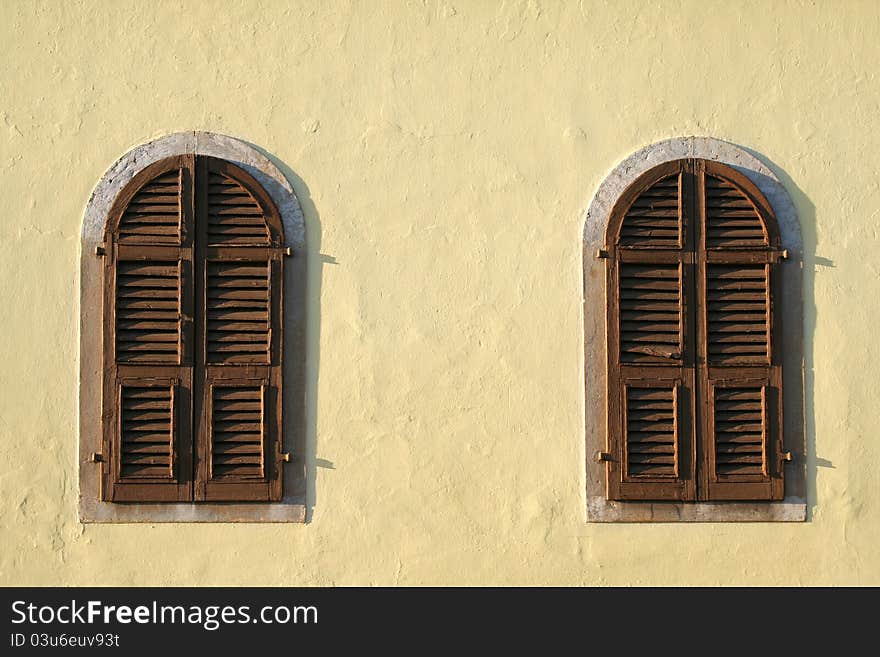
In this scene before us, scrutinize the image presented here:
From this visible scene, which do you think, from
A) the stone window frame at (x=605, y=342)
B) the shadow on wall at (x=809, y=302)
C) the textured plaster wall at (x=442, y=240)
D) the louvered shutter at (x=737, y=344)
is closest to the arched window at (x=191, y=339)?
the textured plaster wall at (x=442, y=240)

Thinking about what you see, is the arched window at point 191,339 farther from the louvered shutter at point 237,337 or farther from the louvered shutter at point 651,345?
the louvered shutter at point 651,345

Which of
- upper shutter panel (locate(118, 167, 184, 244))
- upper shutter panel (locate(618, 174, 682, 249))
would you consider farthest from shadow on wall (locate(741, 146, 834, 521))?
upper shutter panel (locate(118, 167, 184, 244))

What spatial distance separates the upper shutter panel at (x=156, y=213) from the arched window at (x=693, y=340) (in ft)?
6.35

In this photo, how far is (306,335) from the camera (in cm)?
664

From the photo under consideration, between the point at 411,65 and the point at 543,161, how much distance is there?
740 millimetres

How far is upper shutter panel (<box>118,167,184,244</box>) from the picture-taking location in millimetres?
6625

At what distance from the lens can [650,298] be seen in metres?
6.70

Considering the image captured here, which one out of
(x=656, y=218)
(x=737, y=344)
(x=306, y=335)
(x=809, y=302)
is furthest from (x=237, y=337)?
(x=809, y=302)

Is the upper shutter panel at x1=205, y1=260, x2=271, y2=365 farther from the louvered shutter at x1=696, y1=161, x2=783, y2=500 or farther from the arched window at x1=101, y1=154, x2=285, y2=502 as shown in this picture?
the louvered shutter at x1=696, y1=161, x2=783, y2=500

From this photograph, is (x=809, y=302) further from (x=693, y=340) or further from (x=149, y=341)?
(x=149, y=341)

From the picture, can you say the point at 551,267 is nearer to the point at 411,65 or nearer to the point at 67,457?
the point at 411,65

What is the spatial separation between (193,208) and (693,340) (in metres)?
2.31

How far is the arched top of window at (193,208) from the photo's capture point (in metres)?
6.63

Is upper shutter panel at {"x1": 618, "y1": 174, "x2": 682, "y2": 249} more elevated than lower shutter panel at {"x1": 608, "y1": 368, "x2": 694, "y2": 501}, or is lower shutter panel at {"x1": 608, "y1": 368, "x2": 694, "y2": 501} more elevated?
upper shutter panel at {"x1": 618, "y1": 174, "x2": 682, "y2": 249}
